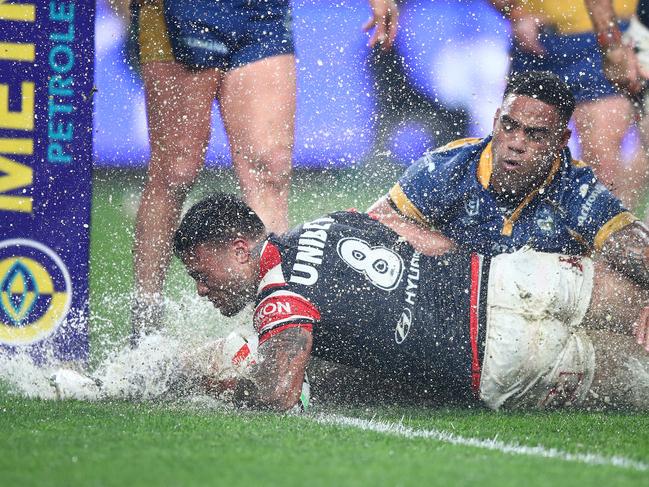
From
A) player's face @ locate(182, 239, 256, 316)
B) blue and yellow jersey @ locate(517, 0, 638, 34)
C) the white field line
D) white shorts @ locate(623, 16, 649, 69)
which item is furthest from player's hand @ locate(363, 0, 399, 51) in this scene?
the white field line

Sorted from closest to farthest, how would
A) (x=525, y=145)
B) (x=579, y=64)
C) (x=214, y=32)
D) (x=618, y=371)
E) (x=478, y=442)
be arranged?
1. (x=478, y=442)
2. (x=618, y=371)
3. (x=525, y=145)
4. (x=214, y=32)
5. (x=579, y=64)

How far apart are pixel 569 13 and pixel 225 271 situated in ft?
10.4

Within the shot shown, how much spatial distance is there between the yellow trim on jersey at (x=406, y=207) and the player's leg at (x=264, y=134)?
582 millimetres

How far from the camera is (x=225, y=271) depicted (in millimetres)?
4488

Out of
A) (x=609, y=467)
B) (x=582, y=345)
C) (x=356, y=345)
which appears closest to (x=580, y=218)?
(x=582, y=345)

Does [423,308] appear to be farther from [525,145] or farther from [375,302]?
[525,145]

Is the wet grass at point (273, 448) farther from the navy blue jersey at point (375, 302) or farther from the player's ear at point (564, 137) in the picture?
the player's ear at point (564, 137)

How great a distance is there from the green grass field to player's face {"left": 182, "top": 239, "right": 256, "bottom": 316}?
461 millimetres

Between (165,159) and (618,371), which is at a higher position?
(165,159)

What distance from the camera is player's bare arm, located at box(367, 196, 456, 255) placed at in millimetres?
→ 5465

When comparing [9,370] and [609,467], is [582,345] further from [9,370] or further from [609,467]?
[9,370]

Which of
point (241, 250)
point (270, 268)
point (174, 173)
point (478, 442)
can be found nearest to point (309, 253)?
point (270, 268)

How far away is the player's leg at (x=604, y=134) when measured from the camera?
6602 millimetres

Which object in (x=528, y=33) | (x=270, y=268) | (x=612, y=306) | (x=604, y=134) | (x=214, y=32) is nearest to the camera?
(x=270, y=268)
